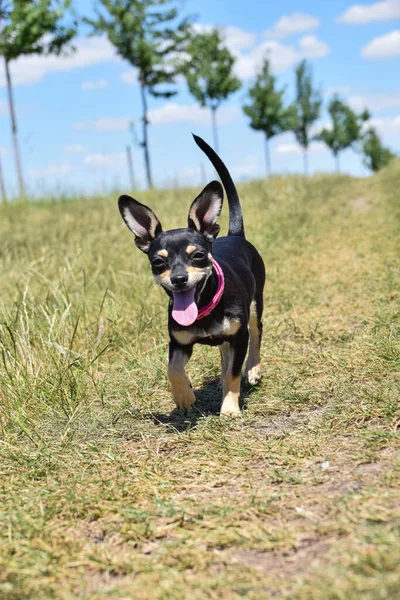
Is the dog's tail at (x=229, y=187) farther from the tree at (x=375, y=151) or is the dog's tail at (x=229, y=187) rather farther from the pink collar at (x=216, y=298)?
the tree at (x=375, y=151)

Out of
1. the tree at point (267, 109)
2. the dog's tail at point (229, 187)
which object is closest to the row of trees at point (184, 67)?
the tree at point (267, 109)

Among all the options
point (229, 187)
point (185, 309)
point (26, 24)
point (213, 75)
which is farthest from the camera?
point (213, 75)

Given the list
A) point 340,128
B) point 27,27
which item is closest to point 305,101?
point 340,128

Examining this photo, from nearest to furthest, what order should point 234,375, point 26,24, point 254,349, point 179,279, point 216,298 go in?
1. point 179,279
2. point 216,298
3. point 234,375
4. point 254,349
5. point 26,24

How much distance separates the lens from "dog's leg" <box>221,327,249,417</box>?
3.45 m

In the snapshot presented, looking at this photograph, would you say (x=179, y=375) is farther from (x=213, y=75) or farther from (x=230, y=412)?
(x=213, y=75)

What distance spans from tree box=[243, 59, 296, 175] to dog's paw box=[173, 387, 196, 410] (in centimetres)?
2806

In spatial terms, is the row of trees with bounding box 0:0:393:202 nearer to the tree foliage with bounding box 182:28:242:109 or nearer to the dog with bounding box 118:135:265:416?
the tree foliage with bounding box 182:28:242:109

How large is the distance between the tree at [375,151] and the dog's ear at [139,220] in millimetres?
37963

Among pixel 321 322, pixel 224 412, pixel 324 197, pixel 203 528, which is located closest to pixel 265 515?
pixel 203 528

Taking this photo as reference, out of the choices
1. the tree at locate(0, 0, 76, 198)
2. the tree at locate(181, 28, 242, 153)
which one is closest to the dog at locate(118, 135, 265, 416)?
the tree at locate(0, 0, 76, 198)

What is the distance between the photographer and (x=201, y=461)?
2.84 m

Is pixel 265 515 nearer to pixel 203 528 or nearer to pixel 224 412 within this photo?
pixel 203 528

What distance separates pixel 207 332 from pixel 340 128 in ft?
120
